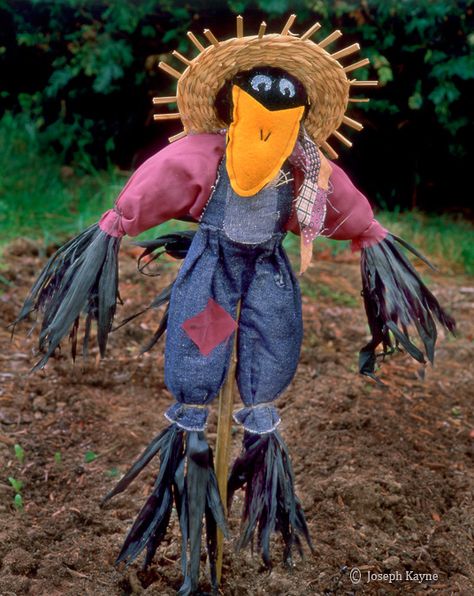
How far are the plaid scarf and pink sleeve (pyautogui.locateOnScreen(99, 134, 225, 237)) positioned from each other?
0.49 feet

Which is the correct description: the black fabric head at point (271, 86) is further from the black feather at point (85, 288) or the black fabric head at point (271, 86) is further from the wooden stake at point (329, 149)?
the black feather at point (85, 288)

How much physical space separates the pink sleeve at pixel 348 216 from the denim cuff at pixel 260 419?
37 cm

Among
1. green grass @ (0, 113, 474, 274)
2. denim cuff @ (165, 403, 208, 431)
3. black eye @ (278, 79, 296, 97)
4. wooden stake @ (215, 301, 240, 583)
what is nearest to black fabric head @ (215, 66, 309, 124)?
black eye @ (278, 79, 296, 97)

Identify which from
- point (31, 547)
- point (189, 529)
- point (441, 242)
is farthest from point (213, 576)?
point (441, 242)

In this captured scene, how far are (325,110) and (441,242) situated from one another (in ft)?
8.80

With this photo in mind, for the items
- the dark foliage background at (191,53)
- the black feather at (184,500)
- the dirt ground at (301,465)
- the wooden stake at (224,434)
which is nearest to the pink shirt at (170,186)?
the wooden stake at (224,434)

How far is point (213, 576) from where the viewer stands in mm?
1566

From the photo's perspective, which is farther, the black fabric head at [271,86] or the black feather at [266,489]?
the black feather at [266,489]

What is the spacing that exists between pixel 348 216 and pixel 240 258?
231mm

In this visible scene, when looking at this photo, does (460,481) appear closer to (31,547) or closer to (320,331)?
(320,331)

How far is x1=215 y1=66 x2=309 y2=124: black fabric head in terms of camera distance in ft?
4.41

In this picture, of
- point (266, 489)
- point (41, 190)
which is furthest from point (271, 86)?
point (41, 190)

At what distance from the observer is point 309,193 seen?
4.66 ft

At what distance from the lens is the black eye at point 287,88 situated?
1352 millimetres
